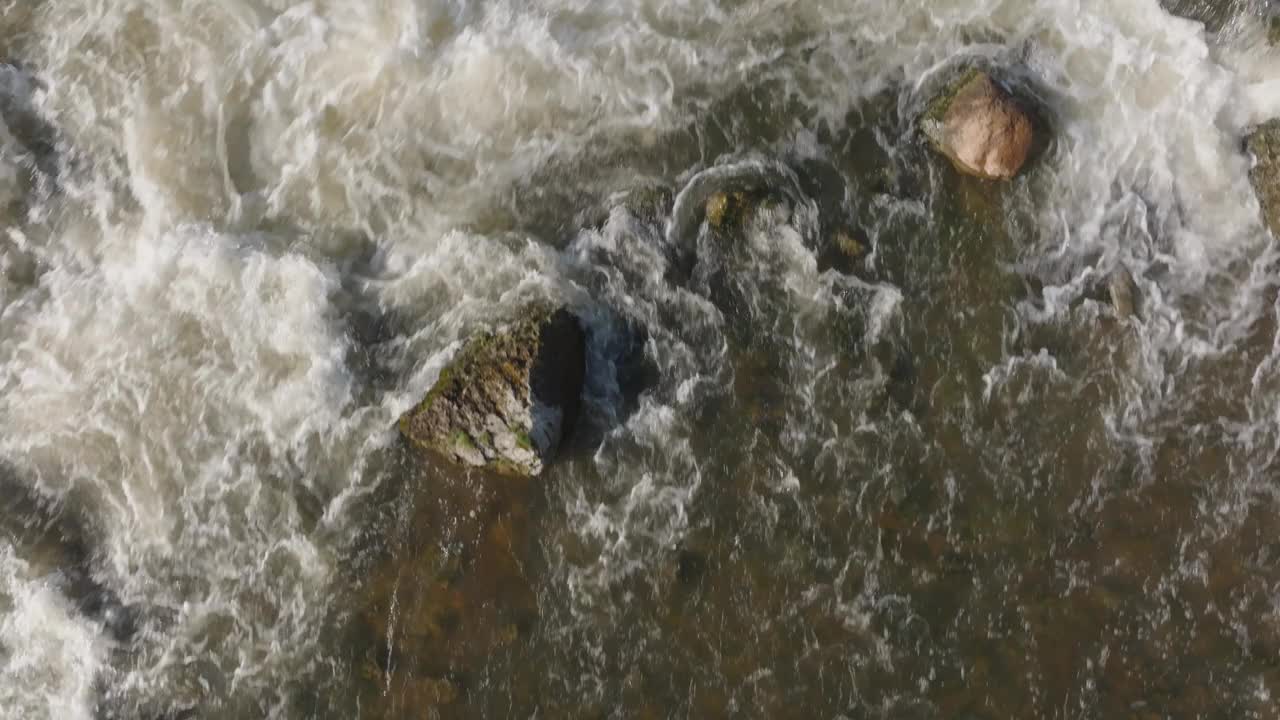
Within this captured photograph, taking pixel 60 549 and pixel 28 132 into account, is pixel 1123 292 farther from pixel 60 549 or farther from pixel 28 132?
pixel 28 132

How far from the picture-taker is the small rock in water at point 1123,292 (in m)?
6.69

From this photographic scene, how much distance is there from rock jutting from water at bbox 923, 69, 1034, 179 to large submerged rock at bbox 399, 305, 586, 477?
3567 millimetres

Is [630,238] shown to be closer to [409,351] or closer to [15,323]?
[409,351]

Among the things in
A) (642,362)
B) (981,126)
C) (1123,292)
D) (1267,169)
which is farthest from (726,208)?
(1267,169)

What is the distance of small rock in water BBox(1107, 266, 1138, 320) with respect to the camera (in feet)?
21.9

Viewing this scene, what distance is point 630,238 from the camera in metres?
6.85

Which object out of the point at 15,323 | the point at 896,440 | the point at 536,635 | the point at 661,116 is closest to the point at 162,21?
the point at 15,323

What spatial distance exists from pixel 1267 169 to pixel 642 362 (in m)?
5.51

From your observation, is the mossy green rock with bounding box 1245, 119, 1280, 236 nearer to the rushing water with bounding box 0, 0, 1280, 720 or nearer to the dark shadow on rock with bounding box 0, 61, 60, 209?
the rushing water with bounding box 0, 0, 1280, 720

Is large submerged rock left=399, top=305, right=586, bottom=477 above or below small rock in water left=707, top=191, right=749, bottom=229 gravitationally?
below

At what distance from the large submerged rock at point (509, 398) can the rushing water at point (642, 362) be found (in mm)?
299

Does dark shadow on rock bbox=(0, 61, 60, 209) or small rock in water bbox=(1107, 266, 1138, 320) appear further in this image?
dark shadow on rock bbox=(0, 61, 60, 209)

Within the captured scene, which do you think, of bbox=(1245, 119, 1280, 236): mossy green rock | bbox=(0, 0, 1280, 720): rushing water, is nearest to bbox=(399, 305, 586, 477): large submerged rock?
bbox=(0, 0, 1280, 720): rushing water

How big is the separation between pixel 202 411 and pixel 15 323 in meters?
1.84
